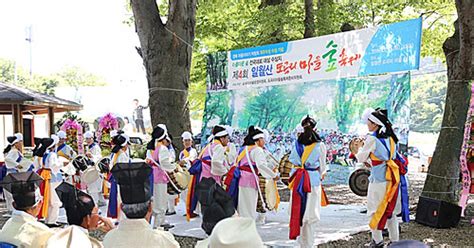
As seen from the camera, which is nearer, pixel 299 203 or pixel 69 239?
pixel 69 239

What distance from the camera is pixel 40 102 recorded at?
15.8 meters

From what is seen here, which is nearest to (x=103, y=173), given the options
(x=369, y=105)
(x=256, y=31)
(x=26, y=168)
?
(x=26, y=168)

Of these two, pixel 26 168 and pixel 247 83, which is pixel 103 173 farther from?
pixel 247 83

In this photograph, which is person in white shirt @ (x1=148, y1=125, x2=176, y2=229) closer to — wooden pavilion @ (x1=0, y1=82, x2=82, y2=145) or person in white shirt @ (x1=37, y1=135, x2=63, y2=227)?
person in white shirt @ (x1=37, y1=135, x2=63, y2=227)

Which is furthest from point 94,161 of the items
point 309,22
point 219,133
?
point 309,22

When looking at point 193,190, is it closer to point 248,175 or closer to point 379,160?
point 248,175

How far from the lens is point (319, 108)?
12.0m

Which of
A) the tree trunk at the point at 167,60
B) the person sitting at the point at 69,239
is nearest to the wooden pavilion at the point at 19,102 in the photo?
the tree trunk at the point at 167,60

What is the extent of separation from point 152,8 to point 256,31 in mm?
4465

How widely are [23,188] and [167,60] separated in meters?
7.47

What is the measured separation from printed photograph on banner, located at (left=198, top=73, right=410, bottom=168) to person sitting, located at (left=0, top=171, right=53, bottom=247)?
6.93 meters

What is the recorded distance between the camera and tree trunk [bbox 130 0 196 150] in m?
11.2

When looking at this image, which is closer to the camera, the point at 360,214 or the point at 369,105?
the point at 360,214

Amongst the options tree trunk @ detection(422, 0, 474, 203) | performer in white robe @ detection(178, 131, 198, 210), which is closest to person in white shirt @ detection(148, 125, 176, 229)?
performer in white robe @ detection(178, 131, 198, 210)
